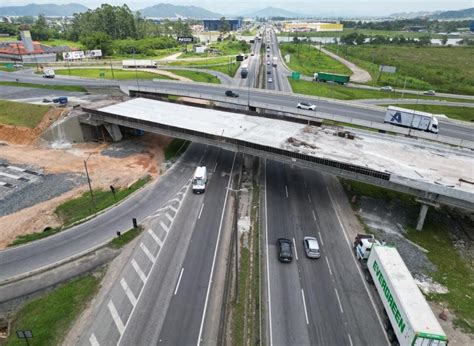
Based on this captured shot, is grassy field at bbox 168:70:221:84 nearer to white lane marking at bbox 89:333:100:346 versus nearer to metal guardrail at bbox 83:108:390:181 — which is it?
metal guardrail at bbox 83:108:390:181

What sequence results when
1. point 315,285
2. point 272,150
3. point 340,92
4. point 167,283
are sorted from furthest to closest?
point 340,92 < point 272,150 < point 315,285 < point 167,283

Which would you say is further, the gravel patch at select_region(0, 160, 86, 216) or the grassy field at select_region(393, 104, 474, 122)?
the grassy field at select_region(393, 104, 474, 122)

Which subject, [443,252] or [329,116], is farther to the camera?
[329,116]

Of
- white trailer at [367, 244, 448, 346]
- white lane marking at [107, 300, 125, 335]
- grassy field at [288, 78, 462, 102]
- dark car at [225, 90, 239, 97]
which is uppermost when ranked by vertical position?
dark car at [225, 90, 239, 97]

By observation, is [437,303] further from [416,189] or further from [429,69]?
[429,69]

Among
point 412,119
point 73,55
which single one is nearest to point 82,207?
point 412,119

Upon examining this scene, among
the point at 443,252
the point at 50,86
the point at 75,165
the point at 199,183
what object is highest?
the point at 50,86

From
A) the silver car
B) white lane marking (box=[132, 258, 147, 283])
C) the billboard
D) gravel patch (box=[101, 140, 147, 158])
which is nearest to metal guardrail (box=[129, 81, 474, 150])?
gravel patch (box=[101, 140, 147, 158])

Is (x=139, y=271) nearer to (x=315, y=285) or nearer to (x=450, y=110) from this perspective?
(x=315, y=285)
